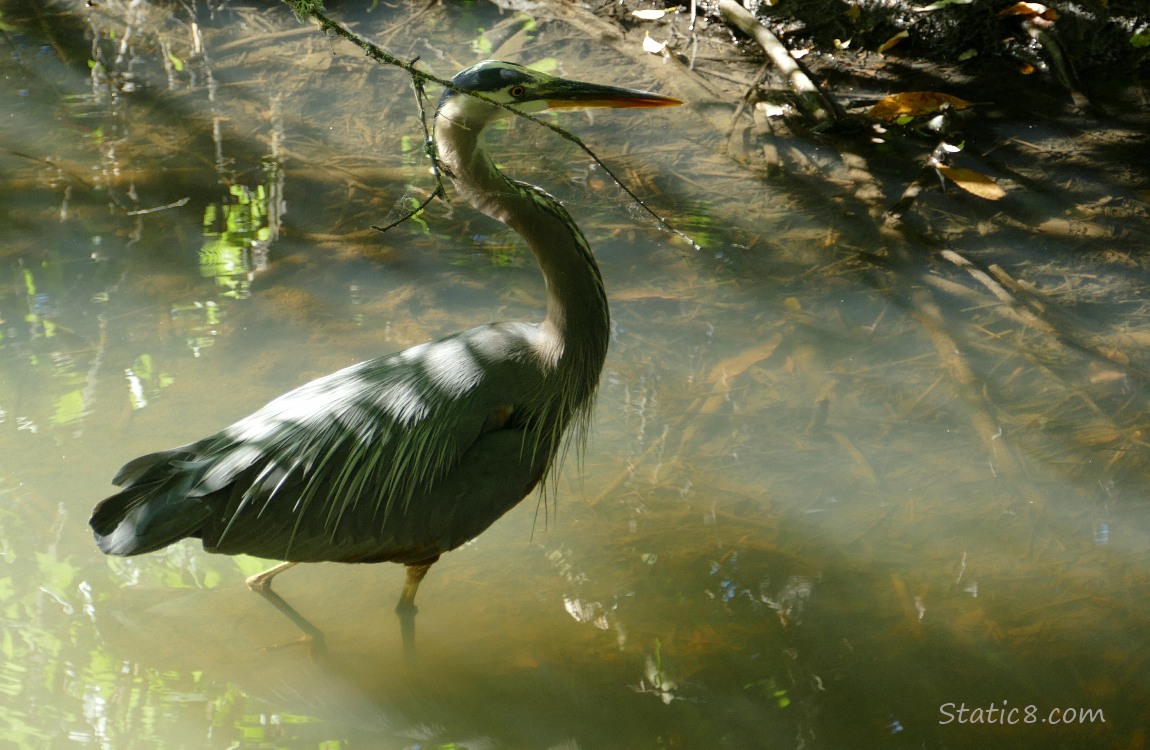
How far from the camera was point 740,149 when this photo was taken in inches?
226

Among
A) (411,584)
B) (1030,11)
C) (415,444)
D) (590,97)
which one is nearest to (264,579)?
(411,584)

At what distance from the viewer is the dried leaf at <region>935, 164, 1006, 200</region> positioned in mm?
5055

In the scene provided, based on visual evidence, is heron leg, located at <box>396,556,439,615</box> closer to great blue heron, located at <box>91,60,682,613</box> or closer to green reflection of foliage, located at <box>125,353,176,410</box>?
great blue heron, located at <box>91,60,682,613</box>

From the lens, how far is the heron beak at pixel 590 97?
118 inches

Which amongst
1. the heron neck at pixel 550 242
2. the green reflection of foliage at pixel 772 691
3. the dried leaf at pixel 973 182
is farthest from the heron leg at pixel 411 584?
the dried leaf at pixel 973 182

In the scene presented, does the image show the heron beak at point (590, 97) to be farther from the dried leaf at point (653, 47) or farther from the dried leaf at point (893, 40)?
the dried leaf at point (893, 40)

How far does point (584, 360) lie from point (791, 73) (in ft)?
11.5

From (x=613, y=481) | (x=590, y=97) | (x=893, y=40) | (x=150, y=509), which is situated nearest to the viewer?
(x=150, y=509)

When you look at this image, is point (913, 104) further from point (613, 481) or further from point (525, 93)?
point (525, 93)

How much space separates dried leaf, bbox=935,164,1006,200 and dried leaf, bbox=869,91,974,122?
1.85ft

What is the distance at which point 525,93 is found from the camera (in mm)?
2990

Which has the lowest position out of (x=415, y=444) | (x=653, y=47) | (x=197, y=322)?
(x=197, y=322)

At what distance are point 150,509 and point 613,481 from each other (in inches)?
63.9

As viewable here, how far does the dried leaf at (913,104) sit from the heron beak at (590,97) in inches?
127
